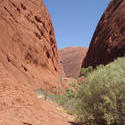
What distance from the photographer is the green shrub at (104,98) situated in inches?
149

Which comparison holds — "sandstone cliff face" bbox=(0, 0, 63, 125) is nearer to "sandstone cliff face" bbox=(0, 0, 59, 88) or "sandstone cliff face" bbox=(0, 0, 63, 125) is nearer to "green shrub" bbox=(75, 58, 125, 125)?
"sandstone cliff face" bbox=(0, 0, 59, 88)

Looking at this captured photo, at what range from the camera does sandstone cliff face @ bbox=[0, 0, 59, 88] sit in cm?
998

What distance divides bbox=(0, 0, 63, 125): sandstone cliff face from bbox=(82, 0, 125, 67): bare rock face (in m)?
6.66

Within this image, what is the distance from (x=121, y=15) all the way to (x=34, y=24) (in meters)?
11.0

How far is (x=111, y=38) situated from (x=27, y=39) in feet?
36.6

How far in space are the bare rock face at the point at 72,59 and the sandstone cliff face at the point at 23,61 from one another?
33034 mm

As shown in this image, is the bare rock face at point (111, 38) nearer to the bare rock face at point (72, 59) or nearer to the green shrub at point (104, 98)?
the green shrub at point (104, 98)

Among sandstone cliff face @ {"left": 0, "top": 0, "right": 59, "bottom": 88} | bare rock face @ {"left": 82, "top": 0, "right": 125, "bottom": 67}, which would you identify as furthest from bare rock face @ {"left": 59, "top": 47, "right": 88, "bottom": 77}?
sandstone cliff face @ {"left": 0, "top": 0, "right": 59, "bottom": 88}

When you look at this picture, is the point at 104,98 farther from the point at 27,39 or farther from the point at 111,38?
the point at 111,38

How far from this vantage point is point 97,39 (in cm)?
2372

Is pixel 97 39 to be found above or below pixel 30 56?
above

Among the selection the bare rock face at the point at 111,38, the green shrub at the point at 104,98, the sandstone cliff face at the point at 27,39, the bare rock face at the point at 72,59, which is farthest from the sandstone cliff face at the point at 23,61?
the bare rock face at the point at 72,59

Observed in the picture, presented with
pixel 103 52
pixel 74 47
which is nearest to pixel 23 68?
pixel 103 52

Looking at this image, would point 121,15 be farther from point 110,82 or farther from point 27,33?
point 110,82
